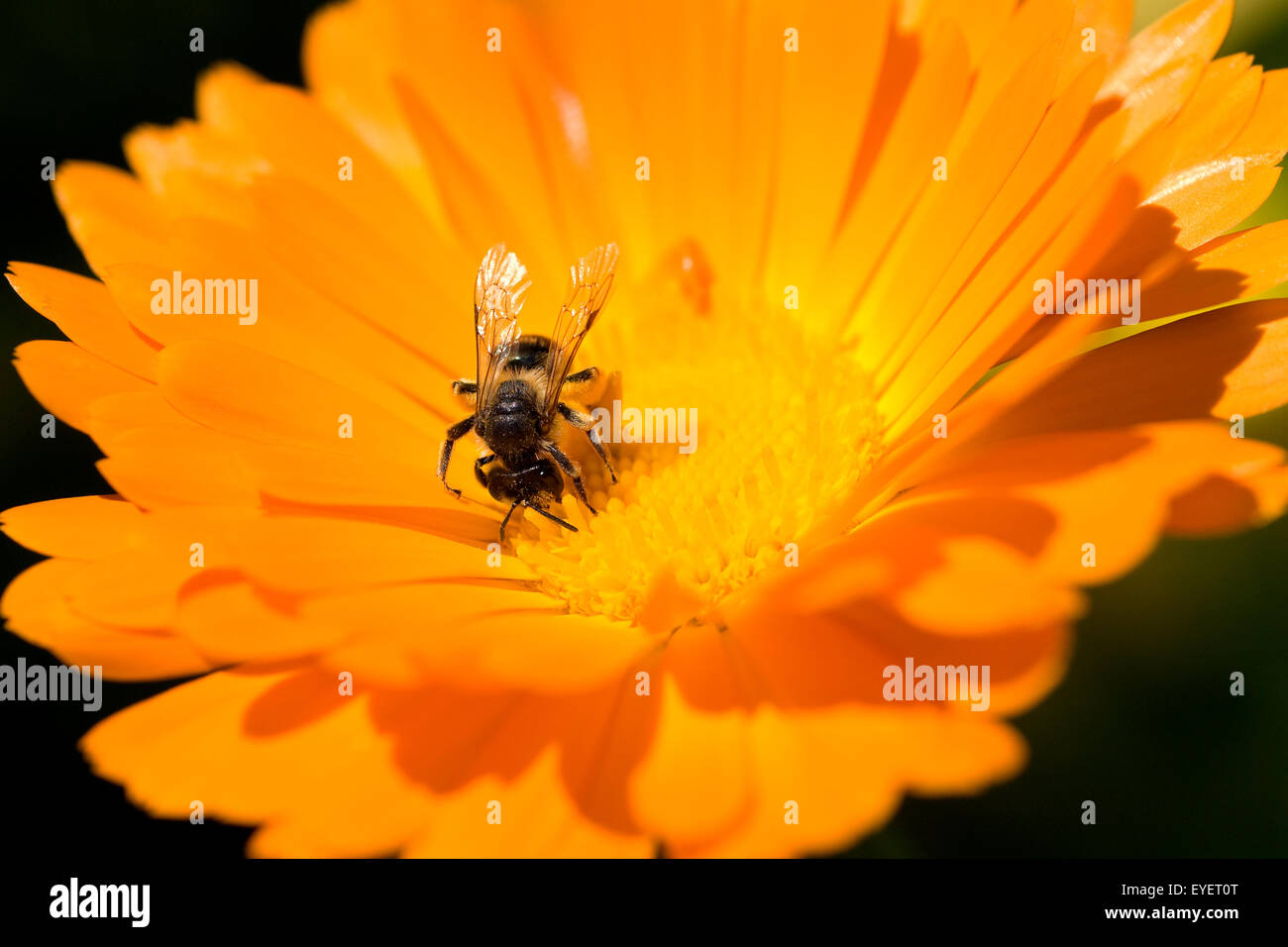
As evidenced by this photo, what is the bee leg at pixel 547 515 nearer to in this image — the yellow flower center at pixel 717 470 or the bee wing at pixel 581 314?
the yellow flower center at pixel 717 470

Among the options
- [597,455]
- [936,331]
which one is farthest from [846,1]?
[597,455]

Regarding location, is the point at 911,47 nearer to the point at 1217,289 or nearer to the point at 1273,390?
the point at 1217,289

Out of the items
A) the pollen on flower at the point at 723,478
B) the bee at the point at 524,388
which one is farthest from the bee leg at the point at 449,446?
the pollen on flower at the point at 723,478

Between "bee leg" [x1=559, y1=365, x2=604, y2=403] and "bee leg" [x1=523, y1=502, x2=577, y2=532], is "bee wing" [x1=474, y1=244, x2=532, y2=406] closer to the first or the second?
"bee leg" [x1=559, y1=365, x2=604, y2=403]

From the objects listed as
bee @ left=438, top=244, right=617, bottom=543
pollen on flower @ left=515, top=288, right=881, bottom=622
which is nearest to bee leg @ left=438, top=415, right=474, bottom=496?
bee @ left=438, top=244, right=617, bottom=543

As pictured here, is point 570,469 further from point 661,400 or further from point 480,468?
point 661,400

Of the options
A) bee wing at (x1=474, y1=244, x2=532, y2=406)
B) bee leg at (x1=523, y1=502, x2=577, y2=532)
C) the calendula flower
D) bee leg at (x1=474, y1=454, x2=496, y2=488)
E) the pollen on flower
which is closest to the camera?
the calendula flower
